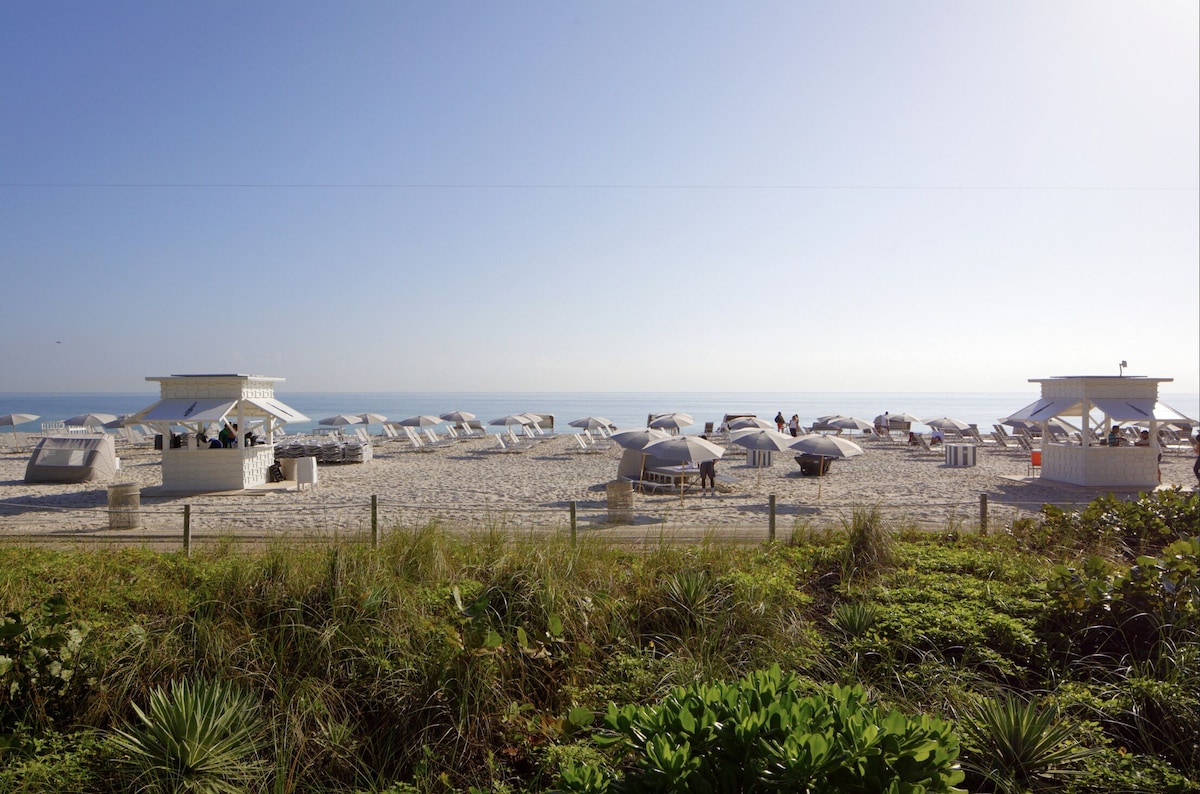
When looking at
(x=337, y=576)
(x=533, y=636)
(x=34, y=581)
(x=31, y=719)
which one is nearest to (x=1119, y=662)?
(x=533, y=636)

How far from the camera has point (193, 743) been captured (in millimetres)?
3455

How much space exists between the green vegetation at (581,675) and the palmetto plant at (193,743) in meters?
0.01

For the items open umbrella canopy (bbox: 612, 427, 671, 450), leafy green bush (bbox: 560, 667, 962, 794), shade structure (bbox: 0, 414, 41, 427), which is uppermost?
leafy green bush (bbox: 560, 667, 962, 794)

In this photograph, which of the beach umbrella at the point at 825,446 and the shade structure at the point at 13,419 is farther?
the shade structure at the point at 13,419

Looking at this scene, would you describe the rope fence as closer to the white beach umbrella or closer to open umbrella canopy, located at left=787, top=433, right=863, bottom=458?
open umbrella canopy, located at left=787, top=433, right=863, bottom=458

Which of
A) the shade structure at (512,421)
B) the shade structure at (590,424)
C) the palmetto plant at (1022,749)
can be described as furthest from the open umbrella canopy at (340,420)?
the palmetto plant at (1022,749)

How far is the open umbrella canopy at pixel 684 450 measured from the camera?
1423 centimetres

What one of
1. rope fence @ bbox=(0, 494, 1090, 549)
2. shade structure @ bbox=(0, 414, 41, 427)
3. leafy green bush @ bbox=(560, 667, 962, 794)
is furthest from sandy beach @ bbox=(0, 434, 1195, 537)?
shade structure @ bbox=(0, 414, 41, 427)

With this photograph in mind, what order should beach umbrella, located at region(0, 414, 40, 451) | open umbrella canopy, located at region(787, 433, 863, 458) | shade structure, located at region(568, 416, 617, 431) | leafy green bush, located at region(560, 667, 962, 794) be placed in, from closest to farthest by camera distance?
leafy green bush, located at region(560, 667, 962, 794) → open umbrella canopy, located at region(787, 433, 863, 458) → beach umbrella, located at region(0, 414, 40, 451) → shade structure, located at region(568, 416, 617, 431)

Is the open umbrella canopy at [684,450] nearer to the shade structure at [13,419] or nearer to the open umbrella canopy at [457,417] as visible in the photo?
the open umbrella canopy at [457,417]

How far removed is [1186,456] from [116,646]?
30.1 m

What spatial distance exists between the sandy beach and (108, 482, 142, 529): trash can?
6.6 inches

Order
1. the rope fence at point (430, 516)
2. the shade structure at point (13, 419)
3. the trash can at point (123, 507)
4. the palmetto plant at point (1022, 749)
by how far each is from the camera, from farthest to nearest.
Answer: the shade structure at point (13, 419)
the trash can at point (123, 507)
the rope fence at point (430, 516)
the palmetto plant at point (1022, 749)

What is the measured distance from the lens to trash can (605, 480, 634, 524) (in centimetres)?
1110
